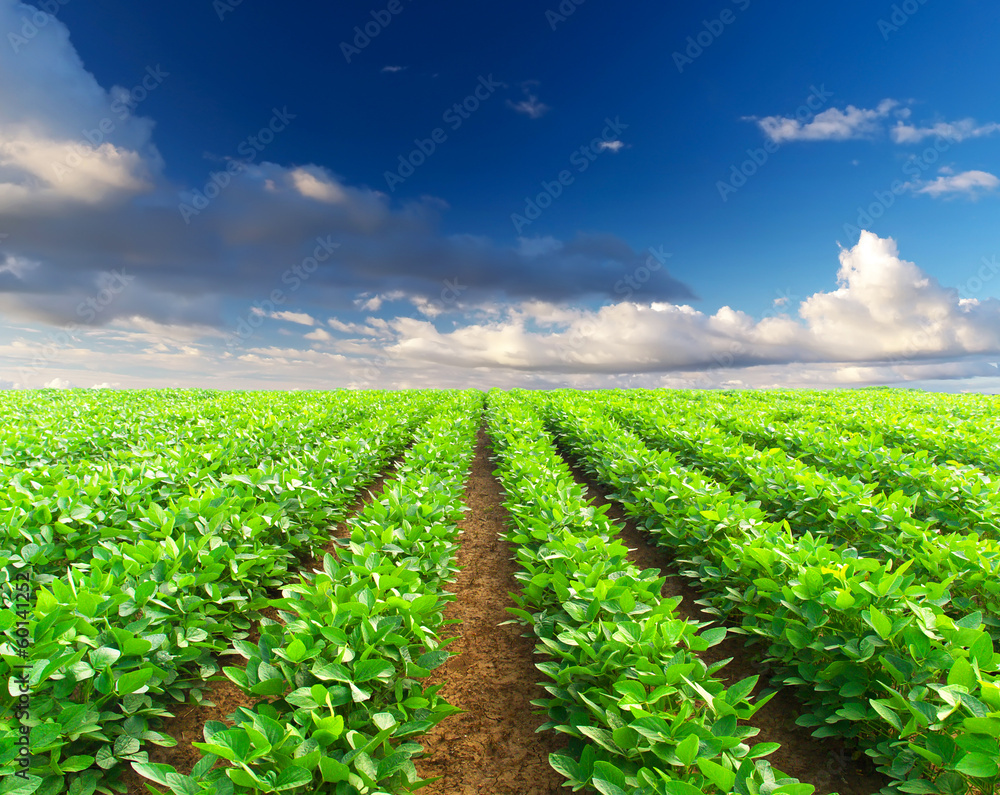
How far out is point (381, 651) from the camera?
293 cm

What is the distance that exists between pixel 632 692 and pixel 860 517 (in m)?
4.20

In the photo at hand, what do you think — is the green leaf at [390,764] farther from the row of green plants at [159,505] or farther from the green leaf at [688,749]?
the row of green plants at [159,505]

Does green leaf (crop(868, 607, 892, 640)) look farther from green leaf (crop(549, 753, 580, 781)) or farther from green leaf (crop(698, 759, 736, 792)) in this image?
A: green leaf (crop(549, 753, 580, 781))

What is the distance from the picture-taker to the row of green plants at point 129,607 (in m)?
2.69

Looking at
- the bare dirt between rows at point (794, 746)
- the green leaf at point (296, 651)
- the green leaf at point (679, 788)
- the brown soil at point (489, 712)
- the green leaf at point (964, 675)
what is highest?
the green leaf at point (296, 651)

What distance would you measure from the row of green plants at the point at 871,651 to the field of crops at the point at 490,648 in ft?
0.06

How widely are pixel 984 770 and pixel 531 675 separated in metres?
2.77

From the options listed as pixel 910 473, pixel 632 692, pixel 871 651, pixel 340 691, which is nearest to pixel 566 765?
pixel 632 692

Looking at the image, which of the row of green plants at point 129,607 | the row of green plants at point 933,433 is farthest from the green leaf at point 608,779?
the row of green plants at point 933,433

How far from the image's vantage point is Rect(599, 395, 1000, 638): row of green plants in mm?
4121

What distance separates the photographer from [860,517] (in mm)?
5262

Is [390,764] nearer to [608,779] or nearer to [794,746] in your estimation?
[608,779]

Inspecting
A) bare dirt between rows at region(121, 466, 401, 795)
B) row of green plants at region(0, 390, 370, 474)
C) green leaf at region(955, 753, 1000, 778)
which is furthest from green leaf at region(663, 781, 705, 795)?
row of green plants at region(0, 390, 370, 474)

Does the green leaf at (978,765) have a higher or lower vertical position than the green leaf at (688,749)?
lower
